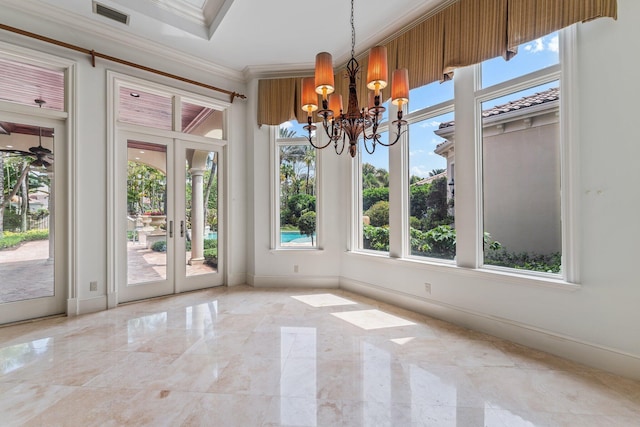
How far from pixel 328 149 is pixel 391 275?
7.03 feet

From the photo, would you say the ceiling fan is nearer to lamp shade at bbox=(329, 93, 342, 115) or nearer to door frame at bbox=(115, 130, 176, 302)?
door frame at bbox=(115, 130, 176, 302)

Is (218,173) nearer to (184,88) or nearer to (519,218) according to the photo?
(184,88)

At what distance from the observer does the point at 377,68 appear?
2098mm

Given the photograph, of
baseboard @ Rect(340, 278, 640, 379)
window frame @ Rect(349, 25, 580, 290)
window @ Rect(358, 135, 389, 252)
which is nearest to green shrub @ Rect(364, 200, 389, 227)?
window @ Rect(358, 135, 389, 252)

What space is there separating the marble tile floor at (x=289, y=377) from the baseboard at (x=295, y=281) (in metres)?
1.26

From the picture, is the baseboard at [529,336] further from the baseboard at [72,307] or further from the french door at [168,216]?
the baseboard at [72,307]

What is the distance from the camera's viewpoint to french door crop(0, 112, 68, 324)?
311 centimetres

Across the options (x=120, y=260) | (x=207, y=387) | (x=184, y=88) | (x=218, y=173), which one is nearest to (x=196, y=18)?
(x=184, y=88)

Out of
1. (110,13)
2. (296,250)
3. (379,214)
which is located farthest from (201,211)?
(379,214)

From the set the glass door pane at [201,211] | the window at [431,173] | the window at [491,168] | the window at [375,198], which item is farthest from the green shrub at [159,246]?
the window at [431,173]

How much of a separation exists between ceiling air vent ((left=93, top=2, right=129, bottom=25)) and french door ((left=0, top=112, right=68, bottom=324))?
4.54ft

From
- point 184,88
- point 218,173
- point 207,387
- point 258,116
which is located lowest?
point 207,387

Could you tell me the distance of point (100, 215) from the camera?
351 centimetres

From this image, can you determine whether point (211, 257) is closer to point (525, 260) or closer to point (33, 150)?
point (33, 150)
